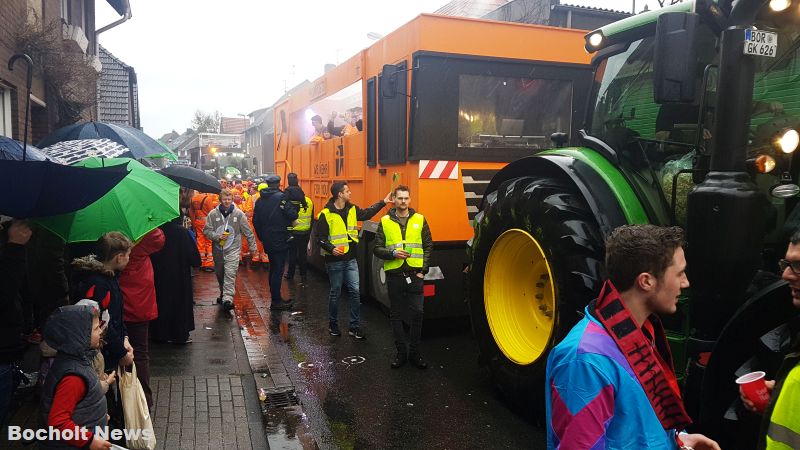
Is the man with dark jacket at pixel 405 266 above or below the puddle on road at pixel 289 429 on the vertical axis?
above

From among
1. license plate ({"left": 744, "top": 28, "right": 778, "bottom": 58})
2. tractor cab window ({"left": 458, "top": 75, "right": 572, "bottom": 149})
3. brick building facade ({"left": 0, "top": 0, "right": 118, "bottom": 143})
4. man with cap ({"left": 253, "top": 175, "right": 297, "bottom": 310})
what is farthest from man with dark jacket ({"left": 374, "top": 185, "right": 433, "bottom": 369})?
brick building facade ({"left": 0, "top": 0, "right": 118, "bottom": 143})

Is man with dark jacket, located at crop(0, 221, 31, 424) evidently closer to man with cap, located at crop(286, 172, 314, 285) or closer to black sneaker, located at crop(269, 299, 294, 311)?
black sneaker, located at crop(269, 299, 294, 311)

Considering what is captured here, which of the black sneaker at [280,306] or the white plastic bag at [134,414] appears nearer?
the white plastic bag at [134,414]

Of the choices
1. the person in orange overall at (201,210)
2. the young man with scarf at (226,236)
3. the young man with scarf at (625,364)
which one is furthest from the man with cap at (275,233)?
the young man with scarf at (625,364)

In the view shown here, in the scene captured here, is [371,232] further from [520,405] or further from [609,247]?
[609,247]

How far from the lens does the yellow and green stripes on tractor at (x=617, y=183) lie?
140 inches

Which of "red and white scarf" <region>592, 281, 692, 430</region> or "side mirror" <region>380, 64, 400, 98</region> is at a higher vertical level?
"side mirror" <region>380, 64, 400, 98</region>

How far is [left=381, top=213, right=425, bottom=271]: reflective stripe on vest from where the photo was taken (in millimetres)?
5617

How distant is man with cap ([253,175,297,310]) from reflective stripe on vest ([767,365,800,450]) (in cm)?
656

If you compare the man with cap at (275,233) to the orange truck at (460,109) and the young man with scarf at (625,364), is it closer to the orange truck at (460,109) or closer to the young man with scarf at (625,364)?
the orange truck at (460,109)

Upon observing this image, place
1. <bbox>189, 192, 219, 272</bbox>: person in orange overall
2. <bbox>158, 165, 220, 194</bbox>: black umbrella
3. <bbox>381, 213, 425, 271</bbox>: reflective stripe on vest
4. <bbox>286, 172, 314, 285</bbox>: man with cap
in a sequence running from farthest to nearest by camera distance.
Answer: <bbox>189, 192, 219, 272</bbox>: person in orange overall
<bbox>286, 172, 314, 285</bbox>: man with cap
<bbox>158, 165, 220, 194</bbox>: black umbrella
<bbox>381, 213, 425, 271</bbox>: reflective stripe on vest

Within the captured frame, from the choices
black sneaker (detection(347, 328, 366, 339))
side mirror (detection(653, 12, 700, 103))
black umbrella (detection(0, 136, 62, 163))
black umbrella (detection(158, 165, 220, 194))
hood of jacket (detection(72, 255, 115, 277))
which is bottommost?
black sneaker (detection(347, 328, 366, 339))

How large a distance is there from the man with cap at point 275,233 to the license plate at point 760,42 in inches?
240

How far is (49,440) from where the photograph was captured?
2553 millimetres
